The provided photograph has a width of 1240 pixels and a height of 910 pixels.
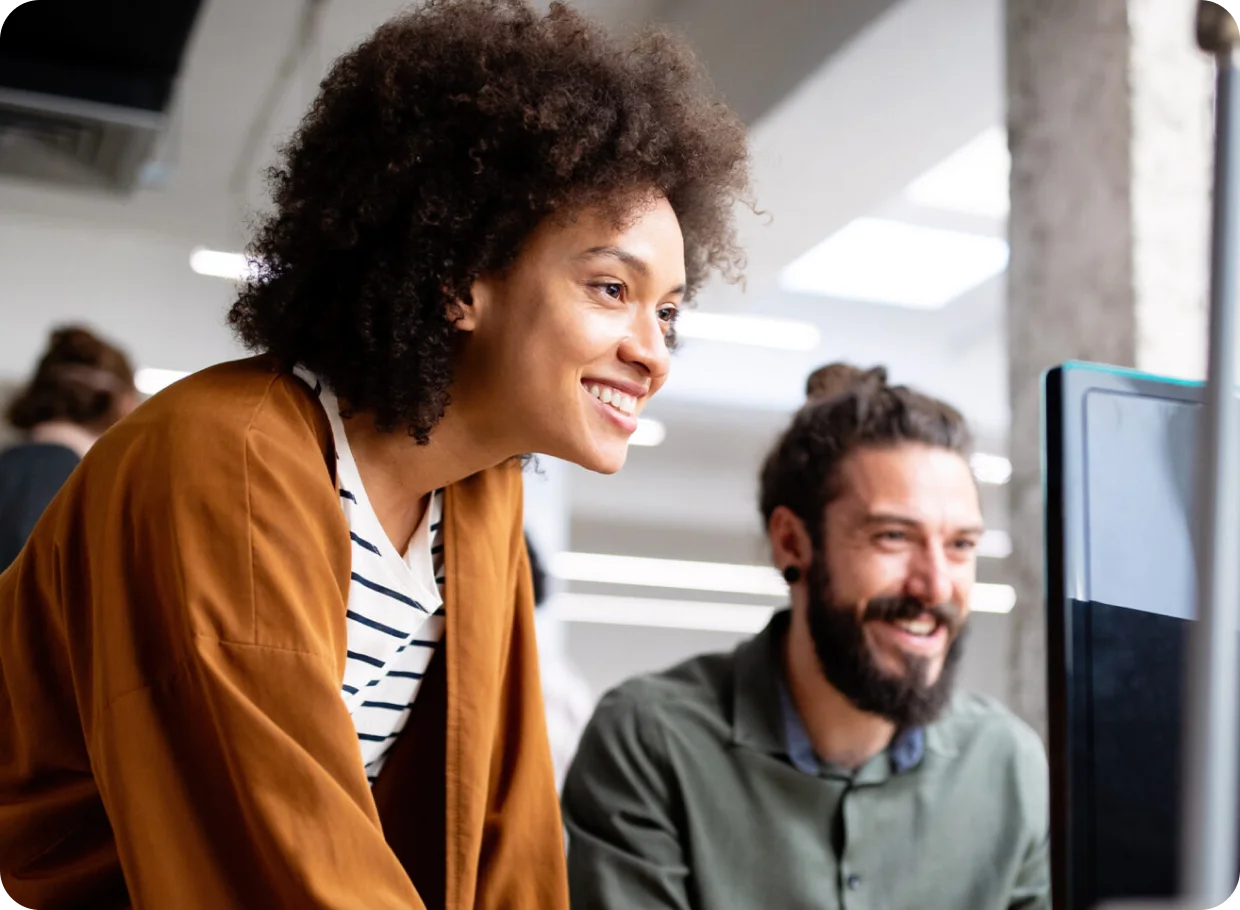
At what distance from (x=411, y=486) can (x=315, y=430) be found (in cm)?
12

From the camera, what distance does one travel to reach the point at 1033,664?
235 cm

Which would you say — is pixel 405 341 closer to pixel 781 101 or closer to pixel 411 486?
pixel 411 486

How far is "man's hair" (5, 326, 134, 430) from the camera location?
9.04 ft

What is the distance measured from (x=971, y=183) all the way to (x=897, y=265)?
3.10 feet

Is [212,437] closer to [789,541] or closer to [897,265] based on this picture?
[789,541]

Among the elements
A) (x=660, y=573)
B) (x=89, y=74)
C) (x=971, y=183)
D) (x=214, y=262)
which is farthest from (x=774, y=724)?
(x=660, y=573)

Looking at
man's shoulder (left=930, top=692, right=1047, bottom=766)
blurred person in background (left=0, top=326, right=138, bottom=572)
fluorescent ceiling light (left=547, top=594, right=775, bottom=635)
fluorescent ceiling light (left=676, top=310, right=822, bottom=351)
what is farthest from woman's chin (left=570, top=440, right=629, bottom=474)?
fluorescent ceiling light (left=547, top=594, right=775, bottom=635)

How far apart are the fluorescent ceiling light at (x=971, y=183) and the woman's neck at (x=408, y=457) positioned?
3897 millimetres

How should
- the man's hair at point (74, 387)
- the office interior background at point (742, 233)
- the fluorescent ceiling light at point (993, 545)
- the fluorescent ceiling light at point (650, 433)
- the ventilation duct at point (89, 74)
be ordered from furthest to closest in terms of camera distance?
the fluorescent ceiling light at point (993, 545)
the fluorescent ceiling light at point (650, 433)
the office interior background at point (742, 233)
the ventilation duct at point (89, 74)
the man's hair at point (74, 387)

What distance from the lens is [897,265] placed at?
245 inches

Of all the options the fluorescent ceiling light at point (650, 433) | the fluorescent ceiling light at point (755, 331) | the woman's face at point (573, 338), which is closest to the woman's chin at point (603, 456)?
the woman's face at point (573, 338)

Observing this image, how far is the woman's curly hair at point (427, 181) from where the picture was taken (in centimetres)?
123

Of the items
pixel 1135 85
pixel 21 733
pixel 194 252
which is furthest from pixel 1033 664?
pixel 194 252

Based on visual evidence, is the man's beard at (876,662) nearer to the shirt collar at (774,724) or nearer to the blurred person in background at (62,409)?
the shirt collar at (774,724)
